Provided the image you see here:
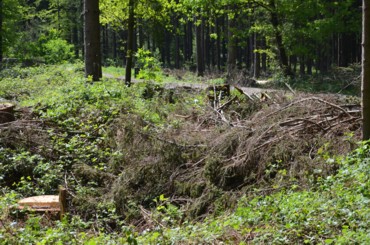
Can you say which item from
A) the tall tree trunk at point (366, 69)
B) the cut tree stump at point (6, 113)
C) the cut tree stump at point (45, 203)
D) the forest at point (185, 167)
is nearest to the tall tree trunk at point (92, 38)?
the forest at point (185, 167)

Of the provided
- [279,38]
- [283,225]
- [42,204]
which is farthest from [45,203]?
[279,38]

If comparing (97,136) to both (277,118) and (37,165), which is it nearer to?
(37,165)

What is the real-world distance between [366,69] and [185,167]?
385cm

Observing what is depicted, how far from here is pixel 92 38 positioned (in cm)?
1822

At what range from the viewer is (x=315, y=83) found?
2333 centimetres

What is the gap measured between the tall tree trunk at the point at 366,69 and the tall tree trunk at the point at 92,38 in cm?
1106

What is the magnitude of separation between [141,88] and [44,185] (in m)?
6.97

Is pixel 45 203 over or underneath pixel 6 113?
underneath

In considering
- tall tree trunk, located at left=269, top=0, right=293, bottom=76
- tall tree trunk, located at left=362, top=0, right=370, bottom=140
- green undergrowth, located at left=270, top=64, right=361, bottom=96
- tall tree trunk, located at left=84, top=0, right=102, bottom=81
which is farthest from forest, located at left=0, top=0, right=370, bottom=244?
tall tree trunk, located at left=269, top=0, right=293, bottom=76

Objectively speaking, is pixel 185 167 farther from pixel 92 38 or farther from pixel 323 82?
pixel 323 82

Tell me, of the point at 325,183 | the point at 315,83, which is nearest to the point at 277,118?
the point at 325,183

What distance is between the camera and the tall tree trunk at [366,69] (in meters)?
8.12

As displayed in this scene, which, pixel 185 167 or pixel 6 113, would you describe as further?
pixel 6 113

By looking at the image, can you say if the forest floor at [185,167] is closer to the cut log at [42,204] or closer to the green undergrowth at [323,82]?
the cut log at [42,204]
